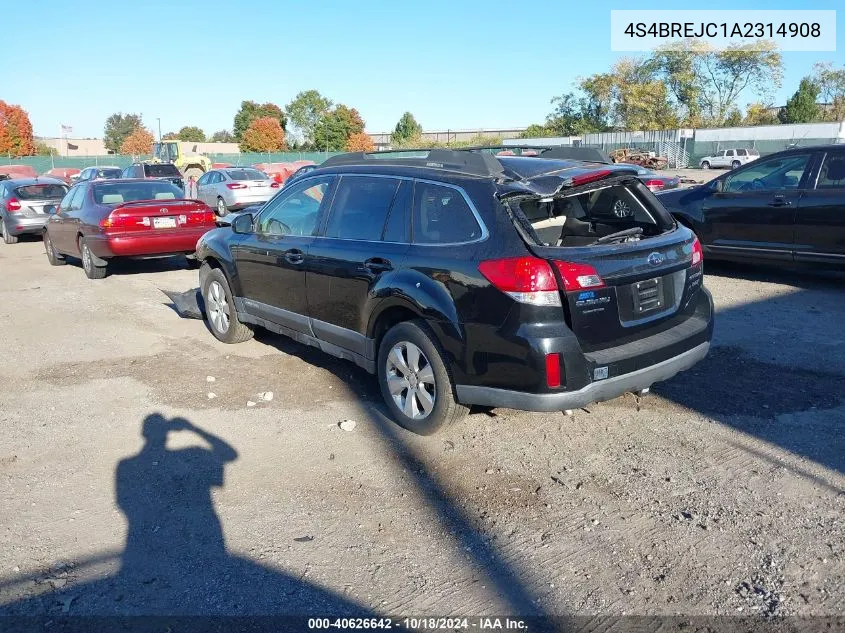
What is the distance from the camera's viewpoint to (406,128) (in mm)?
92438

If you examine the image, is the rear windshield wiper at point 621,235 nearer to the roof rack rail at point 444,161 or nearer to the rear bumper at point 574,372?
the rear bumper at point 574,372

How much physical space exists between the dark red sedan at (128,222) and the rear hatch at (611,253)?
745 cm

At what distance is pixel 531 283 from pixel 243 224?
11.7 ft

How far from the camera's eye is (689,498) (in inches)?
151

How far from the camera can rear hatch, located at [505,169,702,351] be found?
4027mm

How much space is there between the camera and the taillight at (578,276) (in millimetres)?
3967

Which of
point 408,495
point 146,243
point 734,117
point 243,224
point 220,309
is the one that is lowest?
point 408,495

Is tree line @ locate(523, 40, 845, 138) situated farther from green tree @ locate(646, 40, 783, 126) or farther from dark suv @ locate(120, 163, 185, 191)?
dark suv @ locate(120, 163, 185, 191)

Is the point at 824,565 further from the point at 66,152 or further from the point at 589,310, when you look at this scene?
the point at 66,152

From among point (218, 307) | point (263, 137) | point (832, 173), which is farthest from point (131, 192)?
point (263, 137)

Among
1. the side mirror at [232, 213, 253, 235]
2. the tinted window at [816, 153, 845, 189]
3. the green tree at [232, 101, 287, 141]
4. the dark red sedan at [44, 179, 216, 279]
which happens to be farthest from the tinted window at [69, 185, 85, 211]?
the green tree at [232, 101, 287, 141]

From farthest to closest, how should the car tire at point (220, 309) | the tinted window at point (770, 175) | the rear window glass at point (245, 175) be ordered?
the rear window glass at point (245, 175) → the tinted window at point (770, 175) → the car tire at point (220, 309)

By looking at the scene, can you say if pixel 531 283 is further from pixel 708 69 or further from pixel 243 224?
pixel 708 69

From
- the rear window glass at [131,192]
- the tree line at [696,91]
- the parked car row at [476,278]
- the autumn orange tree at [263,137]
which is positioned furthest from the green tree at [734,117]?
the parked car row at [476,278]
